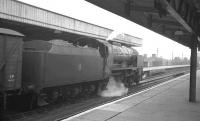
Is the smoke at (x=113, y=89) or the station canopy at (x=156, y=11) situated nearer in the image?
the station canopy at (x=156, y=11)

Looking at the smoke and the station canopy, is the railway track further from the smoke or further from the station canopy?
the station canopy

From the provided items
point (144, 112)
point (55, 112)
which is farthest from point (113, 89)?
point (144, 112)

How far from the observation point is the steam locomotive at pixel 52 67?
844 centimetres

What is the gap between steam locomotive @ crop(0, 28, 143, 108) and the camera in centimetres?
844

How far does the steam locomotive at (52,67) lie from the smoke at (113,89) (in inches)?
14.2

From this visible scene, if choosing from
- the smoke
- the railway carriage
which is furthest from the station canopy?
the smoke

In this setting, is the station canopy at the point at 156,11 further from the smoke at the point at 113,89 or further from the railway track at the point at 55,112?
the smoke at the point at 113,89

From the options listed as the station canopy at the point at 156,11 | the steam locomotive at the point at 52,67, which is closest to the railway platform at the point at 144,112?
the steam locomotive at the point at 52,67

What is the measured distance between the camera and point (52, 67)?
10.6 metres

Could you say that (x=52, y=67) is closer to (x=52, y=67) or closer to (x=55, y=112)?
(x=52, y=67)

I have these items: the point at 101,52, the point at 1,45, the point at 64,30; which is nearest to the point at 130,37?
the point at 64,30

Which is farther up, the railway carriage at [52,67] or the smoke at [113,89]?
the railway carriage at [52,67]

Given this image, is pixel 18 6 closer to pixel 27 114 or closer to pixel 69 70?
pixel 69 70

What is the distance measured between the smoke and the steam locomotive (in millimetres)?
360
